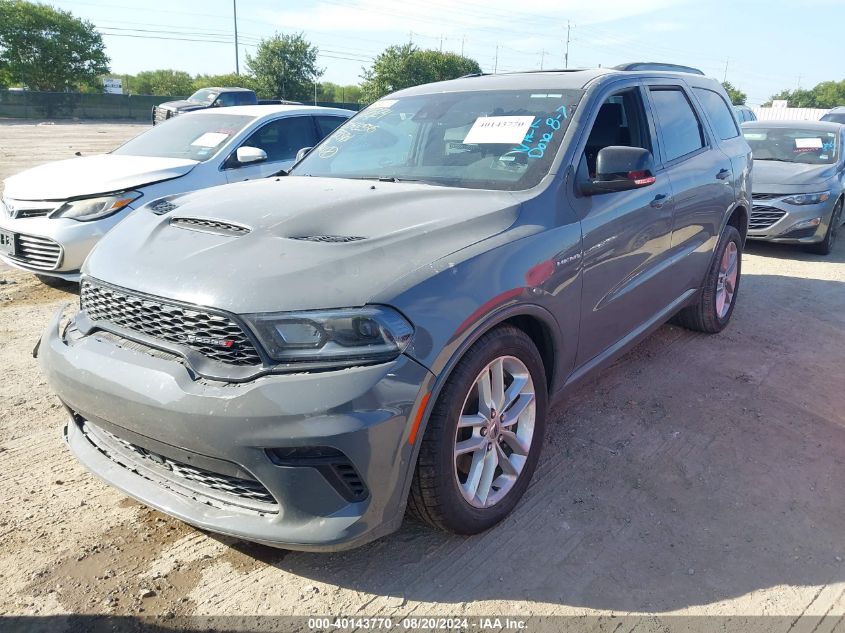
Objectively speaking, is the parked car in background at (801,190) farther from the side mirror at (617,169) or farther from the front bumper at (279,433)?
the front bumper at (279,433)

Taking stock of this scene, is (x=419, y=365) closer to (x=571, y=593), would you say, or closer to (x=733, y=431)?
(x=571, y=593)

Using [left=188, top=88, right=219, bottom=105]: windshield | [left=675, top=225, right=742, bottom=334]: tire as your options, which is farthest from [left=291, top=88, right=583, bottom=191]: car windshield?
[left=188, top=88, right=219, bottom=105]: windshield

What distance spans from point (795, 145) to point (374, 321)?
9048mm

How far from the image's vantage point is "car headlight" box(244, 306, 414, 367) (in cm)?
209

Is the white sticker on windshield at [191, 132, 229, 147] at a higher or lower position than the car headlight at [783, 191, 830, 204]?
higher

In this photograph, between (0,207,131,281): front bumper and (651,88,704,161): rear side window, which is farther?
(0,207,131,281): front bumper

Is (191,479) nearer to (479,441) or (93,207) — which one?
(479,441)

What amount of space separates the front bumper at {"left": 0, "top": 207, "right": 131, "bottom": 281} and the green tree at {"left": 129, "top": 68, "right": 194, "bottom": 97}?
61990 mm

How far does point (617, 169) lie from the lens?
2973mm

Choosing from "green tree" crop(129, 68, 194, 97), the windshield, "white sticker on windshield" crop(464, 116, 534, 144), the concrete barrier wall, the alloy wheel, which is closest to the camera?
the alloy wheel

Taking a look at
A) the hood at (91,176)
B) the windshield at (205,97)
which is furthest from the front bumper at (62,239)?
the windshield at (205,97)

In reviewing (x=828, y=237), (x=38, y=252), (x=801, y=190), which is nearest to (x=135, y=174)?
(x=38, y=252)

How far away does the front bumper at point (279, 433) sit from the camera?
2020mm

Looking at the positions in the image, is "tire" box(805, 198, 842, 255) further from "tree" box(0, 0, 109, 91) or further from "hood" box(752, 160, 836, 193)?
"tree" box(0, 0, 109, 91)
